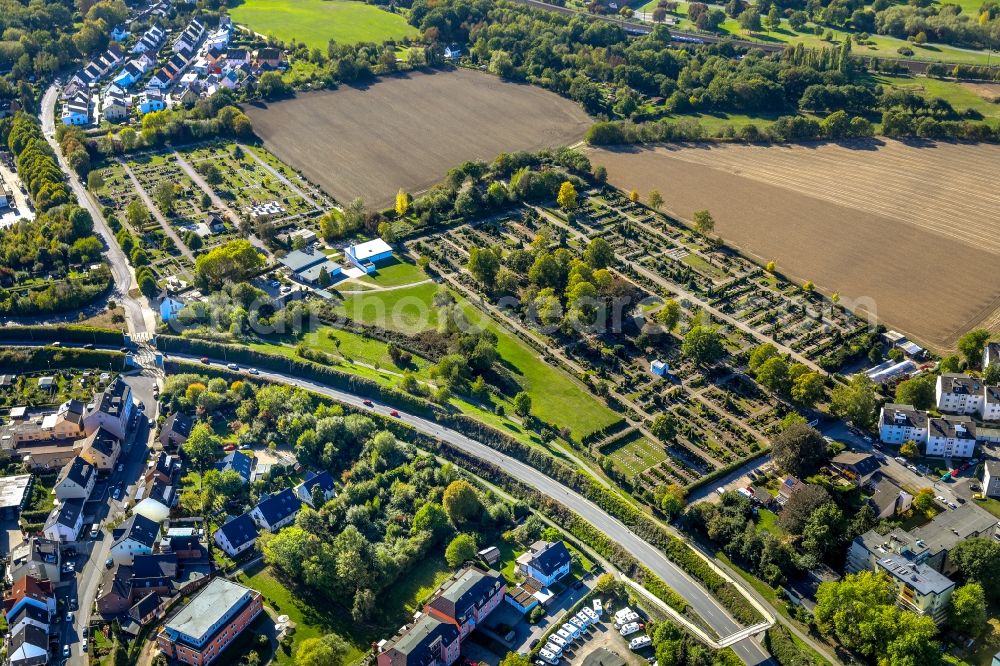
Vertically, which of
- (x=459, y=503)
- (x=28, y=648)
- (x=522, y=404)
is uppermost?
(x=522, y=404)

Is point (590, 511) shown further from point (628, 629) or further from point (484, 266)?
point (484, 266)

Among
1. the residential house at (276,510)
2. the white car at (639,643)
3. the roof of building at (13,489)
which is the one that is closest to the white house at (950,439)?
the white car at (639,643)

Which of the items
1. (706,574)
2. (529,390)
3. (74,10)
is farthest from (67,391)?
(74,10)

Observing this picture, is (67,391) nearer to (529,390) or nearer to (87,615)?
(87,615)

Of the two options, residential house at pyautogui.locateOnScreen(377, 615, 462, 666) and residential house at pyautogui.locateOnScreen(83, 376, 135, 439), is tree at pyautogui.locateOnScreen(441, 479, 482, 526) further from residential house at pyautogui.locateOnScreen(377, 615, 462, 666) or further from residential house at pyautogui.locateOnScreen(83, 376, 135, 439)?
residential house at pyautogui.locateOnScreen(83, 376, 135, 439)

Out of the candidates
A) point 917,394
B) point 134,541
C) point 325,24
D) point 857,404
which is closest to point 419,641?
point 134,541

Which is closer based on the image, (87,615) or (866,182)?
(87,615)

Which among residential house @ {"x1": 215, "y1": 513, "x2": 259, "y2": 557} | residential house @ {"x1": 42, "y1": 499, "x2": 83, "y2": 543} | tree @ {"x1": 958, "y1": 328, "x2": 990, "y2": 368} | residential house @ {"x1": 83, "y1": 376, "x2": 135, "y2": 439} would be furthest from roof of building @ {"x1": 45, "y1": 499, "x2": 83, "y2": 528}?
tree @ {"x1": 958, "y1": 328, "x2": 990, "y2": 368}
